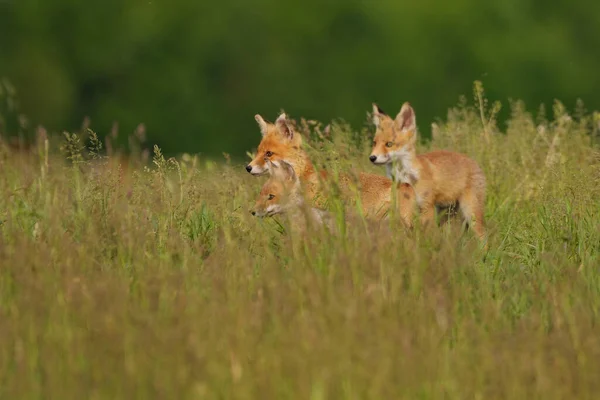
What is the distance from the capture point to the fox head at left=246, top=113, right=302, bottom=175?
7820mm

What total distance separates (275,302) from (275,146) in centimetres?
398

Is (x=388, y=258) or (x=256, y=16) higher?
(x=256, y=16)

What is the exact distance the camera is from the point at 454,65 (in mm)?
12398

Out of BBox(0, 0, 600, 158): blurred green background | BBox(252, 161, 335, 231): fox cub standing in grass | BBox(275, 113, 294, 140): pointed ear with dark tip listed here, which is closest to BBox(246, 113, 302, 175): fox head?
BBox(275, 113, 294, 140): pointed ear with dark tip

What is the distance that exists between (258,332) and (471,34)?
9.15 metres

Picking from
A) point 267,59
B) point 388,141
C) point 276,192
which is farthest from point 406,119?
point 267,59

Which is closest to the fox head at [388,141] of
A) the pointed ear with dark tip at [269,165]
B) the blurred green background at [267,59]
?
the pointed ear with dark tip at [269,165]

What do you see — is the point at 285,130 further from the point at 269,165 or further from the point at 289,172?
the point at 289,172

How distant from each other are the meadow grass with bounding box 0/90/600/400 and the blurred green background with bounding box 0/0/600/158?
19.4ft

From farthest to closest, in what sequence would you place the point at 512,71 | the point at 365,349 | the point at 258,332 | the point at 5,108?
the point at 5,108 < the point at 512,71 < the point at 258,332 < the point at 365,349

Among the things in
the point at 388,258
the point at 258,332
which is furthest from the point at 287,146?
the point at 258,332

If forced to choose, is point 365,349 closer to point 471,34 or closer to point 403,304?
point 403,304

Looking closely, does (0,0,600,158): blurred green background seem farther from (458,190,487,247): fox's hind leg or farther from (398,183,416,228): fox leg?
(398,183,416,228): fox leg

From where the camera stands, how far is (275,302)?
402 cm
